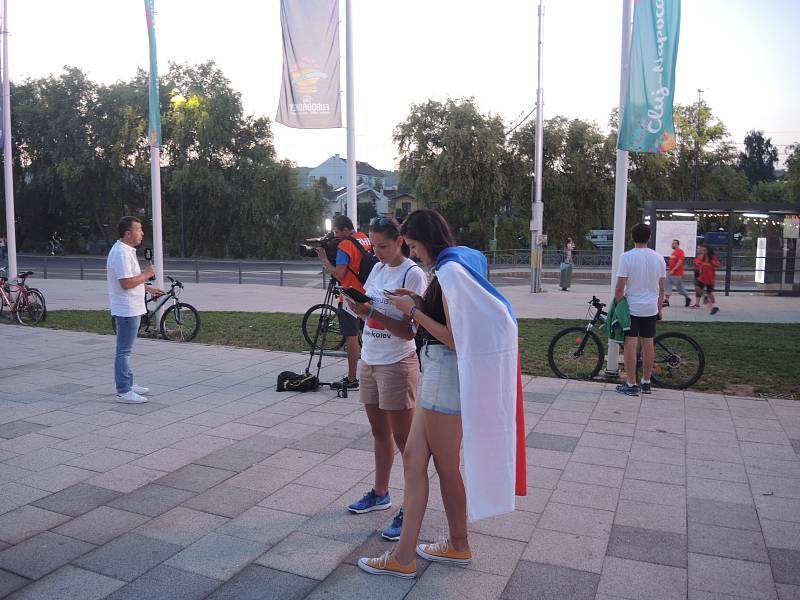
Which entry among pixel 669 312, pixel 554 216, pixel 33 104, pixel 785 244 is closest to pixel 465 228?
pixel 554 216

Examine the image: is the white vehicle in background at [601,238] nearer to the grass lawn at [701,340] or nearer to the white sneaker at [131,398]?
the grass lawn at [701,340]

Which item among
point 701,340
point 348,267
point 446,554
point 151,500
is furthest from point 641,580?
point 701,340

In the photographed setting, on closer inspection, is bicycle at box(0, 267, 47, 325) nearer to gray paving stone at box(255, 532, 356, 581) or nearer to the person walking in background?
gray paving stone at box(255, 532, 356, 581)

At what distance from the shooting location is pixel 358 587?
3.39 m

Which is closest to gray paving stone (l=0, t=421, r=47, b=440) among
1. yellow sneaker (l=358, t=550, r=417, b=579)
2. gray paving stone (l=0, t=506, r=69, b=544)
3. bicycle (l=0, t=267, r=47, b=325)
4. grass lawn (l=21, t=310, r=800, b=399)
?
gray paving stone (l=0, t=506, r=69, b=544)

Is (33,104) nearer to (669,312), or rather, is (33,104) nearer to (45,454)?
(669,312)

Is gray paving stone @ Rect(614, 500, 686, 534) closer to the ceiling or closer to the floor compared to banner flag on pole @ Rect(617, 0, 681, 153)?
closer to the floor

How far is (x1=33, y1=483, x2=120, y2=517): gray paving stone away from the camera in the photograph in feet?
14.2

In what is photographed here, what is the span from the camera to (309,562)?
3.65m

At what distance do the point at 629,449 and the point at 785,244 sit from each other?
18.2 m

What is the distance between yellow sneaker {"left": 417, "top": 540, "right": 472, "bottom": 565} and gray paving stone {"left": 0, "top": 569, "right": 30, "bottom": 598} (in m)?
2.00

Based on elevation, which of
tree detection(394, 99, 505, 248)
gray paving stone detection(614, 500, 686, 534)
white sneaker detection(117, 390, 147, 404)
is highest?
tree detection(394, 99, 505, 248)

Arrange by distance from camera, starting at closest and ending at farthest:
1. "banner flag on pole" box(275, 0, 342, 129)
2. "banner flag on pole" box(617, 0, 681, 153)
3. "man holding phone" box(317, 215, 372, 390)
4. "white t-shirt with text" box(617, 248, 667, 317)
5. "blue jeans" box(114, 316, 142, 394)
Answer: "man holding phone" box(317, 215, 372, 390) < "blue jeans" box(114, 316, 142, 394) < "white t-shirt with text" box(617, 248, 667, 317) < "banner flag on pole" box(617, 0, 681, 153) < "banner flag on pole" box(275, 0, 342, 129)

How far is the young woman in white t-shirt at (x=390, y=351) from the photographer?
3893 millimetres
